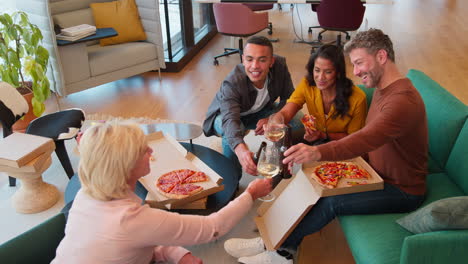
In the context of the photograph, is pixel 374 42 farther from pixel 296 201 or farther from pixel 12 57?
pixel 12 57

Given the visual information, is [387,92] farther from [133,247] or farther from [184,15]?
[184,15]

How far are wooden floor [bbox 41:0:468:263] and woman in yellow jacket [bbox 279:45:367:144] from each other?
2.11 ft

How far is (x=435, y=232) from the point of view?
5.25 feet

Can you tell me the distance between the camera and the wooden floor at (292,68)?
4.37 meters

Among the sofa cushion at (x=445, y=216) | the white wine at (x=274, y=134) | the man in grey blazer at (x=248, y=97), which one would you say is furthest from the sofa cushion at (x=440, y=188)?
the man in grey blazer at (x=248, y=97)

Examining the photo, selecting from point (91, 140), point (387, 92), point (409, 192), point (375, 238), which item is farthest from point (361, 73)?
point (91, 140)

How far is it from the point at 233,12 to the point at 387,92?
11.6 ft

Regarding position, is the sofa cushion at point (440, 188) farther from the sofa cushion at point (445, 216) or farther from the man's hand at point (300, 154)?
the man's hand at point (300, 154)

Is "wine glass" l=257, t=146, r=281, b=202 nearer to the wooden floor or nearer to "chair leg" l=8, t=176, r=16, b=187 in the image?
the wooden floor

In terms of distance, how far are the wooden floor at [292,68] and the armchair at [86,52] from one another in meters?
0.25

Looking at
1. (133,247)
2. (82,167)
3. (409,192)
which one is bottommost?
(409,192)

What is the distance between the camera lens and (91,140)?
4.62ft

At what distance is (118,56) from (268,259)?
126 inches

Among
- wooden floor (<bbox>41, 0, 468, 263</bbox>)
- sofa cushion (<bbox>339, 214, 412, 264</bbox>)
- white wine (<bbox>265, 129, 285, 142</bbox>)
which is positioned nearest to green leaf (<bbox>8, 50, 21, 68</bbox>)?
wooden floor (<bbox>41, 0, 468, 263</bbox>)
